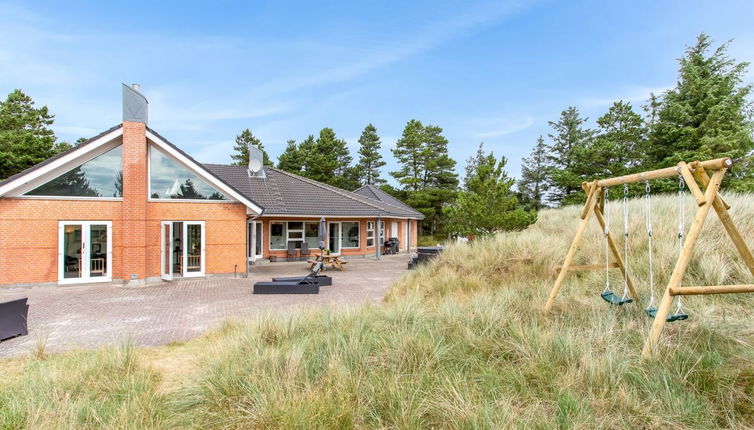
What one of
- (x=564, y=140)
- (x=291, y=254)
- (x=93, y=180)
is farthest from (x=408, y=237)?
(x=564, y=140)

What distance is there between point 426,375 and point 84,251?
13.7 meters

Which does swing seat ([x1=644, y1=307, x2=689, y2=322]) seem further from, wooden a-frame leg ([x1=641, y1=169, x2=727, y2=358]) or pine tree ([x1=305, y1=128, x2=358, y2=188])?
pine tree ([x1=305, y1=128, x2=358, y2=188])

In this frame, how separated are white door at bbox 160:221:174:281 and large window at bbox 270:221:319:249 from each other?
6958 millimetres

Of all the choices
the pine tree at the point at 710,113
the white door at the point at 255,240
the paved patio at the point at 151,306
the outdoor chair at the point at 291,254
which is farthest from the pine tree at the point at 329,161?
the pine tree at the point at 710,113

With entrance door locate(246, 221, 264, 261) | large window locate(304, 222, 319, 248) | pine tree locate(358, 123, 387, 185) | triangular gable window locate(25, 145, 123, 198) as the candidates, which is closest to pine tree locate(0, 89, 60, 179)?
triangular gable window locate(25, 145, 123, 198)

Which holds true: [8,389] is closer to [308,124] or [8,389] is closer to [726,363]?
[726,363]

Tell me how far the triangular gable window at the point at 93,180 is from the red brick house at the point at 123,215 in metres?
0.03

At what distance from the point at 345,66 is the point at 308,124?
2669 centimetres

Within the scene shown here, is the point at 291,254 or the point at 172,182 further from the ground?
the point at 172,182

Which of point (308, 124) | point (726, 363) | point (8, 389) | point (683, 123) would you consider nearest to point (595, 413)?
point (726, 363)

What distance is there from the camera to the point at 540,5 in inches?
495

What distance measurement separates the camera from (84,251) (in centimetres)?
1218

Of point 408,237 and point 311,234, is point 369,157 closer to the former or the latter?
point 408,237

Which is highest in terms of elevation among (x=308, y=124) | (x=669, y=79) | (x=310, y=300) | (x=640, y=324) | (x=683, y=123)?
(x=308, y=124)
